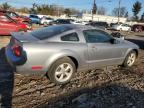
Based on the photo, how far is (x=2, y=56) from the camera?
9.26 metres

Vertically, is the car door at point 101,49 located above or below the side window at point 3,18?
below

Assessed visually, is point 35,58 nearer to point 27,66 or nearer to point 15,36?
point 27,66

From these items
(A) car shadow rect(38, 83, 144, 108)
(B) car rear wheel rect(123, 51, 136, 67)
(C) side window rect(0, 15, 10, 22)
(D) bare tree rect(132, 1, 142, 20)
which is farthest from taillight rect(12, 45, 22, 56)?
(D) bare tree rect(132, 1, 142, 20)

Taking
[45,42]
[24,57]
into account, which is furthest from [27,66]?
[45,42]

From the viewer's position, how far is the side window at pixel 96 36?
718 cm

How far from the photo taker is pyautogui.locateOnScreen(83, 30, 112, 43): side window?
23.5ft

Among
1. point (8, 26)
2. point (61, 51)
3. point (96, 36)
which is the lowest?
point (61, 51)

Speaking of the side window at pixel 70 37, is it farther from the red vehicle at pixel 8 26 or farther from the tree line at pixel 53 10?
the tree line at pixel 53 10

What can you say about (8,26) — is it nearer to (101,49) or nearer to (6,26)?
(6,26)

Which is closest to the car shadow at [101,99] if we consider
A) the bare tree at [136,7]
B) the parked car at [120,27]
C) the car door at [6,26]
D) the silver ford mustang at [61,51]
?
the silver ford mustang at [61,51]

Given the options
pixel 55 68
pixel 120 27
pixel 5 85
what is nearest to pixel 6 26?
pixel 5 85

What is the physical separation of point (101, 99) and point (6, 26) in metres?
10.3

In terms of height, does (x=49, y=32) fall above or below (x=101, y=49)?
above

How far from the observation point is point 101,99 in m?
5.49
